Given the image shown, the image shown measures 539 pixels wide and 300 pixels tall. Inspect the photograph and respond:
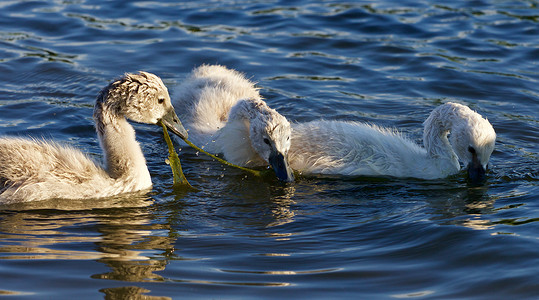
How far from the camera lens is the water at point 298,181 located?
5.84 m

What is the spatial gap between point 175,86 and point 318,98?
78.7 inches

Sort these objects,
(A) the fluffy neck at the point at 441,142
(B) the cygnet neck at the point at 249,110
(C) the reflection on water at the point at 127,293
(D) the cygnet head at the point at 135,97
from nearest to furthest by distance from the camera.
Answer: (C) the reflection on water at the point at 127,293 < (D) the cygnet head at the point at 135,97 < (B) the cygnet neck at the point at 249,110 < (A) the fluffy neck at the point at 441,142

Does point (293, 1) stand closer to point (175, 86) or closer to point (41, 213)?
point (175, 86)

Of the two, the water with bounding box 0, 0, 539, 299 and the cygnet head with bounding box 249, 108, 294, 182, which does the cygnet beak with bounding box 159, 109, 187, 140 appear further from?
the cygnet head with bounding box 249, 108, 294, 182

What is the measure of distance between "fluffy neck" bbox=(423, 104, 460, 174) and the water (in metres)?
0.19

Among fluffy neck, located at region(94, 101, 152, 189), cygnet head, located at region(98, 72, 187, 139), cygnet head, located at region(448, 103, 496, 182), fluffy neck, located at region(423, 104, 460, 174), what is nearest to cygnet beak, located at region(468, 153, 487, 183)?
cygnet head, located at region(448, 103, 496, 182)

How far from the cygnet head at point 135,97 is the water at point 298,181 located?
804 mm

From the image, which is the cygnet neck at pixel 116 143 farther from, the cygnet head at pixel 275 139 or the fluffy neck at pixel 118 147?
the cygnet head at pixel 275 139

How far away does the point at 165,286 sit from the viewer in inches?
220

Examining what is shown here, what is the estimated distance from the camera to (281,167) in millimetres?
7867

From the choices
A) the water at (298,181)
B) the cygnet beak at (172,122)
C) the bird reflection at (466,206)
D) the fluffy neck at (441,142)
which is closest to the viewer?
the water at (298,181)

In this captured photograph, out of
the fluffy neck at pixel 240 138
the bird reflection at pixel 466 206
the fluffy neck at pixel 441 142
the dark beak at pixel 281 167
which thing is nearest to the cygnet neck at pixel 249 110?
the fluffy neck at pixel 240 138

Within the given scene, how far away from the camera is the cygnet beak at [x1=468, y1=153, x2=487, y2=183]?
7980 millimetres

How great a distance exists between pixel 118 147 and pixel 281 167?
1586mm
